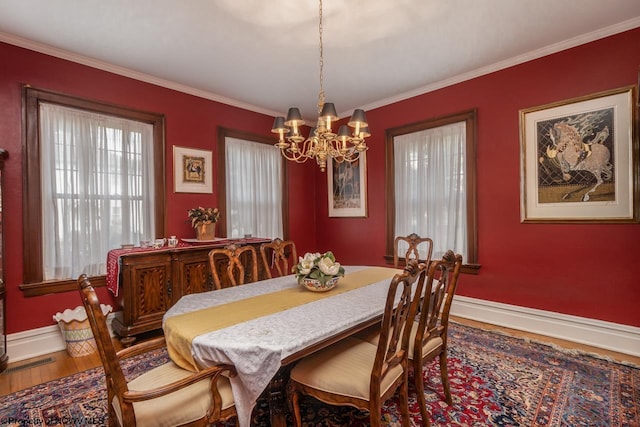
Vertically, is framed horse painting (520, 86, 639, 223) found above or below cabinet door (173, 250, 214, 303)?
above

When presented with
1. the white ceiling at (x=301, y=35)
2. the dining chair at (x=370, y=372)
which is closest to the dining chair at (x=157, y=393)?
the dining chair at (x=370, y=372)

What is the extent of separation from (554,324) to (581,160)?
156 cm

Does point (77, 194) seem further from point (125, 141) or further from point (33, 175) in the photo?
point (125, 141)

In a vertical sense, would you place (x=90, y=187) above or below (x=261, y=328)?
above

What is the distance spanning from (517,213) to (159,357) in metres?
3.68

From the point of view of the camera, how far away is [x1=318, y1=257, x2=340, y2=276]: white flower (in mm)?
2002

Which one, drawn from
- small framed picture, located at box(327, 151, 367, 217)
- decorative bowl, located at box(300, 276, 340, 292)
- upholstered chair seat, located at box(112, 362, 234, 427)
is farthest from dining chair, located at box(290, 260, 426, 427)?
small framed picture, located at box(327, 151, 367, 217)

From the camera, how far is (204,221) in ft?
11.6

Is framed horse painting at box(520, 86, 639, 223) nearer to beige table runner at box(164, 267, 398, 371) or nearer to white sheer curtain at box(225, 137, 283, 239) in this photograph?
beige table runner at box(164, 267, 398, 371)

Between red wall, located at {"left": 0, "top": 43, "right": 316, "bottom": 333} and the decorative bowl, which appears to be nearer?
the decorative bowl

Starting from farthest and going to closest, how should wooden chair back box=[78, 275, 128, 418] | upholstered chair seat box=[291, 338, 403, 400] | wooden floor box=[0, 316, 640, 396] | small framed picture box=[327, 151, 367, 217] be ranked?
small framed picture box=[327, 151, 367, 217]
wooden floor box=[0, 316, 640, 396]
upholstered chair seat box=[291, 338, 403, 400]
wooden chair back box=[78, 275, 128, 418]

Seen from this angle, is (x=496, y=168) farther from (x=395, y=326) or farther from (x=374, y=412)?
(x=374, y=412)

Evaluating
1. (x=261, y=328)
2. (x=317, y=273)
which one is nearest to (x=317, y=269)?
(x=317, y=273)

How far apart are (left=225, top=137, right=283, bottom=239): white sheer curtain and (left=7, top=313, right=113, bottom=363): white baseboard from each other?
1945mm
